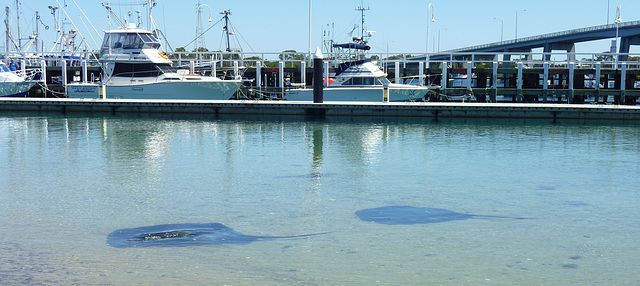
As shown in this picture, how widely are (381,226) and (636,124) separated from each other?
22.7 m

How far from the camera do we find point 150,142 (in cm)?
2184

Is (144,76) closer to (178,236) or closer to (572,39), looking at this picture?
(178,236)

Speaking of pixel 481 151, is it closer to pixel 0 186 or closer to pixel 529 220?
pixel 529 220

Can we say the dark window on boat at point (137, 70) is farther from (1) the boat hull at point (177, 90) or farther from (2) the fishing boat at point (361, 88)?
(2) the fishing boat at point (361, 88)

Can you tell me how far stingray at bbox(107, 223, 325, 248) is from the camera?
9477 millimetres

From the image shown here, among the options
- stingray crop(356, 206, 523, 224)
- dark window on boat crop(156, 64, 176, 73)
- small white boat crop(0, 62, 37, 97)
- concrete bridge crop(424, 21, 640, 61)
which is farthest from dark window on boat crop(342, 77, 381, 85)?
concrete bridge crop(424, 21, 640, 61)

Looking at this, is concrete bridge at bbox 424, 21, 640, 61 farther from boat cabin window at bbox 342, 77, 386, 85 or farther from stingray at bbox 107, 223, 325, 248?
stingray at bbox 107, 223, 325, 248

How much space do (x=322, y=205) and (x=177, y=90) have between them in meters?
25.7

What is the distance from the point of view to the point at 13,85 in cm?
3928

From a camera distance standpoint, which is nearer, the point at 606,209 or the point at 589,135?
the point at 606,209

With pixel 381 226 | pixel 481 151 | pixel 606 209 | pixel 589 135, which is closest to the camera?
pixel 381 226

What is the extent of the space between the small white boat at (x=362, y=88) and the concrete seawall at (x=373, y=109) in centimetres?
431

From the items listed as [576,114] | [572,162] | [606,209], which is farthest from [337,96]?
[606,209]

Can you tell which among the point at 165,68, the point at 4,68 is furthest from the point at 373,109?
the point at 4,68
